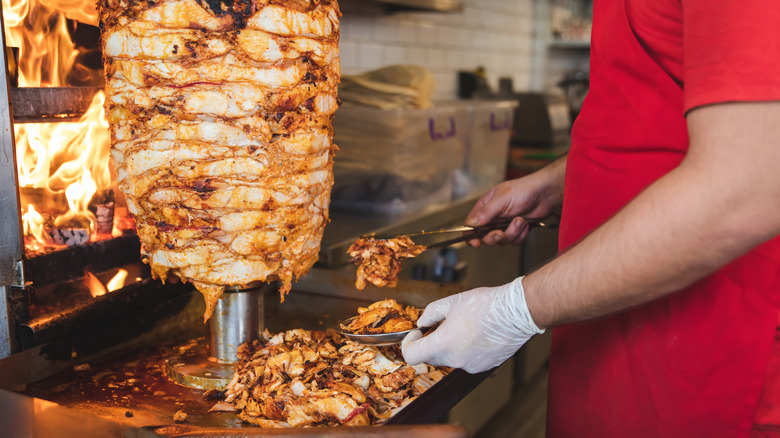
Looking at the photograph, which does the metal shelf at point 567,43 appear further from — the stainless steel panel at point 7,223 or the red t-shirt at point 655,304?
the stainless steel panel at point 7,223

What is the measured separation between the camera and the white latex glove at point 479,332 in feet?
3.37

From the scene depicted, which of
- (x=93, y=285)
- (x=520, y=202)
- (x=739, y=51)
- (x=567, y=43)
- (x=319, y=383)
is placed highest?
(x=567, y=43)

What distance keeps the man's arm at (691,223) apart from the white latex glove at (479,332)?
74 millimetres

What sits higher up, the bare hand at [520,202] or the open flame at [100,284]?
the bare hand at [520,202]

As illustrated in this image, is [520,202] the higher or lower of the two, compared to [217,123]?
lower

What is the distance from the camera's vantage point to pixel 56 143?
1.37 metres

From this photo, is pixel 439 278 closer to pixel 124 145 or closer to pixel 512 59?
pixel 124 145

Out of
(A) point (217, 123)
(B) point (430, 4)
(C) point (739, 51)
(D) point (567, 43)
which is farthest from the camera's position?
(D) point (567, 43)

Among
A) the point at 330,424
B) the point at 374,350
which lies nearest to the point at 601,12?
the point at 374,350

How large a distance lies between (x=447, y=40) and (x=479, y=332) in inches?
131

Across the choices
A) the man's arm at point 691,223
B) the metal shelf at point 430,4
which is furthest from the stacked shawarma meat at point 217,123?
the metal shelf at point 430,4

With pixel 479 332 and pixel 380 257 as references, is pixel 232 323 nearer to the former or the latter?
pixel 380 257

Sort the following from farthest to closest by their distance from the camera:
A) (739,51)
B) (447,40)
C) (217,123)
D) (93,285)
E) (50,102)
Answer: (447,40) < (93,285) < (50,102) < (217,123) < (739,51)

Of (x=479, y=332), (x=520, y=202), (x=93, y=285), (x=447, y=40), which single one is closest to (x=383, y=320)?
(x=479, y=332)
